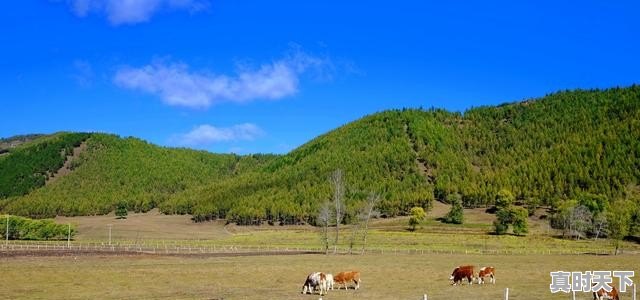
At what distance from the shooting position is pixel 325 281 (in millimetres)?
35281

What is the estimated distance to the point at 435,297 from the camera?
103 ft

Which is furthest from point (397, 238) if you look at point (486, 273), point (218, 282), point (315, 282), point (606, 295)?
point (606, 295)

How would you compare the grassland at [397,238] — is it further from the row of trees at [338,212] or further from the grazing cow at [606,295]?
the grazing cow at [606,295]

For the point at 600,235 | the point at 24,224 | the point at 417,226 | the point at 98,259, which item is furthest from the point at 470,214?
the point at 98,259

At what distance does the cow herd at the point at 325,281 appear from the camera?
34719 mm

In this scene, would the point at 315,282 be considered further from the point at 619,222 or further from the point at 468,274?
the point at 619,222

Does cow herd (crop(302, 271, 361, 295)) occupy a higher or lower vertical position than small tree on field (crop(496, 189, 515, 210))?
lower

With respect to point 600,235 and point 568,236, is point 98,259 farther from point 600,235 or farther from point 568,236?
point 600,235

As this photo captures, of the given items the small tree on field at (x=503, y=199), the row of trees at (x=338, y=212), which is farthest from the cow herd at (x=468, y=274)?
the small tree on field at (x=503, y=199)

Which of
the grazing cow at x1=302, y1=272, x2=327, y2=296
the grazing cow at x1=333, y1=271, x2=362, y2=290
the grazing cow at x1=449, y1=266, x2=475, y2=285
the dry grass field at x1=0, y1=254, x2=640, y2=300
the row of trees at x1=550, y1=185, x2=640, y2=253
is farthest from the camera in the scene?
the row of trees at x1=550, y1=185, x2=640, y2=253

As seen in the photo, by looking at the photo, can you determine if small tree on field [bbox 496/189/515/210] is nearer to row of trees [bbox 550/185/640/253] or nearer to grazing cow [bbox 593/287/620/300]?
row of trees [bbox 550/185/640/253]

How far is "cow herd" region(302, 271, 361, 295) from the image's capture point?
1367 inches

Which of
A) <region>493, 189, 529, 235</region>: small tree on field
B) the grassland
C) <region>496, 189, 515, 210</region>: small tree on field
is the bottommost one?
the grassland

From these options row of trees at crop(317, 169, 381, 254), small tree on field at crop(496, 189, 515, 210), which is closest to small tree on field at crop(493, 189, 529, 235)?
small tree on field at crop(496, 189, 515, 210)
